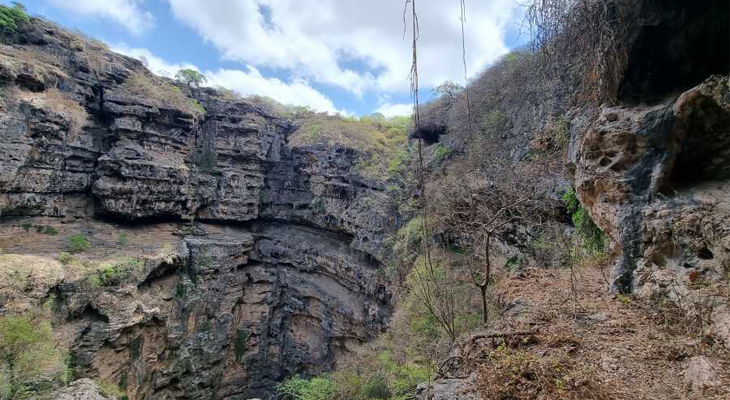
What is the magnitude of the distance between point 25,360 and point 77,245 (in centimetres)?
520

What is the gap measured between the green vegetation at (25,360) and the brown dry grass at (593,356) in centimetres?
910

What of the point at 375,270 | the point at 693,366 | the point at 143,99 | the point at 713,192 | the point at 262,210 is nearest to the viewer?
the point at 693,366

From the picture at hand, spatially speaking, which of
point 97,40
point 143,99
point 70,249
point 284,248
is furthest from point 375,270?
point 97,40

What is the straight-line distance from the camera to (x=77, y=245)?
1139 cm

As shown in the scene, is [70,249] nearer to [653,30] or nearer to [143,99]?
[143,99]

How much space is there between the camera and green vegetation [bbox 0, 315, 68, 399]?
6.80 metres

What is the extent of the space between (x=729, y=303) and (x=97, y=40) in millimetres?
21581

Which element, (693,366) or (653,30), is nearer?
(693,366)

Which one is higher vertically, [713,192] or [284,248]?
[713,192]

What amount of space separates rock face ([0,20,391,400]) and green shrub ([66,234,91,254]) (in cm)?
205

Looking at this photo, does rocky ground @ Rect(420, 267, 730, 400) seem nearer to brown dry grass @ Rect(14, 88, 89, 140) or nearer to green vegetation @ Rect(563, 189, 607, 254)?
green vegetation @ Rect(563, 189, 607, 254)

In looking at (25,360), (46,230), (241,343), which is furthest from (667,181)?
(46,230)

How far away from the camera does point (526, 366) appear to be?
205 cm

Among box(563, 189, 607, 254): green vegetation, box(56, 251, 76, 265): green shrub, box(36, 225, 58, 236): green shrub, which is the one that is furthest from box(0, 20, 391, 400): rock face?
box(563, 189, 607, 254): green vegetation
